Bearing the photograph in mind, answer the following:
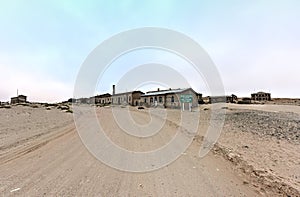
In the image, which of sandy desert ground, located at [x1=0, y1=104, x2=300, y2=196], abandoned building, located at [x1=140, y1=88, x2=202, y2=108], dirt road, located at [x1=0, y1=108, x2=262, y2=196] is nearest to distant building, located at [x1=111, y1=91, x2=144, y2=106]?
abandoned building, located at [x1=140, y1=88, x2=202, y2=108]

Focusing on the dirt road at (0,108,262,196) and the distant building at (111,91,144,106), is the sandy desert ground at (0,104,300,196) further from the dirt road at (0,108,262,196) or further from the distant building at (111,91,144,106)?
the distant building at (111,91,144,106)

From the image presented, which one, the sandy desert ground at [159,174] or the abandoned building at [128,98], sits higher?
the abandoned building at [128,98]

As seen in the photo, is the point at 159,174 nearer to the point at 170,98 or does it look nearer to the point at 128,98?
the point at 170,98

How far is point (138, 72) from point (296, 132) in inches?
394

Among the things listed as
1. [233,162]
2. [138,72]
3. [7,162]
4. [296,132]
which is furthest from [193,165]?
[138,72]

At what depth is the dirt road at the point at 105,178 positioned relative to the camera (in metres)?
5.14

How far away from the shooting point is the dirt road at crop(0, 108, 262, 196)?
5.14 meters

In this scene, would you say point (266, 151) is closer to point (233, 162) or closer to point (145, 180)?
point (233, 162)

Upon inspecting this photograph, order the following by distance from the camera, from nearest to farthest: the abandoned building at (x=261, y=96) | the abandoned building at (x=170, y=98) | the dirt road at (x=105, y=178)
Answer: the dirt road at (x=105, y=178) → the abandoned building at (x=170, y=98) → the abandoned building at (x=261, y=96)

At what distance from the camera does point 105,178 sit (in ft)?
19.7

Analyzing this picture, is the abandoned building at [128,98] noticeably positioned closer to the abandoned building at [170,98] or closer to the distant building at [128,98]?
the distant building at [128,98]

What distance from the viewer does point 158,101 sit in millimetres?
57438

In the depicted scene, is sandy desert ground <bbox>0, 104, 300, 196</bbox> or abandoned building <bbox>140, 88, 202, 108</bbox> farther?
abandoned building <bbox>140, 88, 202, 108</bbox>

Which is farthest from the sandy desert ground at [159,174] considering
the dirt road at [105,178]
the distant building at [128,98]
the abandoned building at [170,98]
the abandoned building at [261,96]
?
the abandoned building at [261,96]
